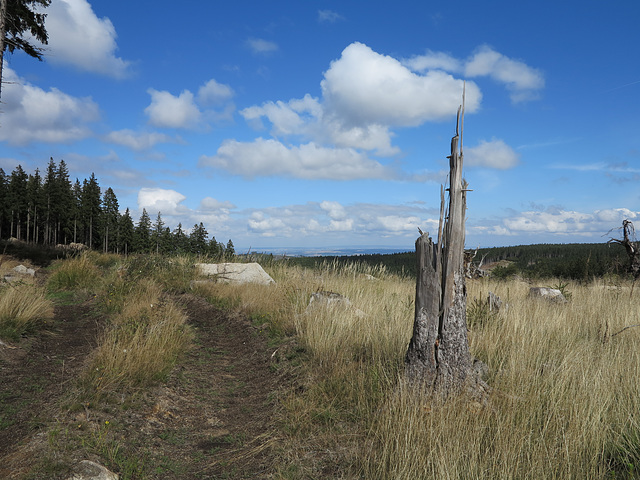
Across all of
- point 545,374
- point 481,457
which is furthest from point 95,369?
point 545,374

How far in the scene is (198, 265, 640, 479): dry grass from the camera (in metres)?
2.75

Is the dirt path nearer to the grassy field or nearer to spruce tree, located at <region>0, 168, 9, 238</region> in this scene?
the grassy field

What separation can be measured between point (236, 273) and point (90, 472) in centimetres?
999

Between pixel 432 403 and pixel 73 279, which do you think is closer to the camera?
pixel 432 403

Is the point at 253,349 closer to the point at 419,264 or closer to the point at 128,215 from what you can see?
the point at 419,264

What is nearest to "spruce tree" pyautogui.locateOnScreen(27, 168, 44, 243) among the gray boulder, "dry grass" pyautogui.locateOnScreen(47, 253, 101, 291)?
the gray boulder

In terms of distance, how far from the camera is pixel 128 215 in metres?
58.0

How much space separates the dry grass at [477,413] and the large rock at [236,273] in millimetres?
6733

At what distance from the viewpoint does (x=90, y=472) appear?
9.44 ft

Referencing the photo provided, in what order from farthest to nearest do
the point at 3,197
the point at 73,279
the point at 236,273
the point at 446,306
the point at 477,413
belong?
the point at 3,197, the point at 236,273, the point at 73,279, the point at 446,306, the point at 477,413

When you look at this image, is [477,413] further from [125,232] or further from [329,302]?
[125,232]

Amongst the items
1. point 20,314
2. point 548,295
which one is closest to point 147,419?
point 20,314

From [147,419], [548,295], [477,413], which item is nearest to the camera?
[477,413]

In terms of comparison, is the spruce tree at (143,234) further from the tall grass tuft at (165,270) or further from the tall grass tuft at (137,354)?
the tall grass tuft at (137,354)
